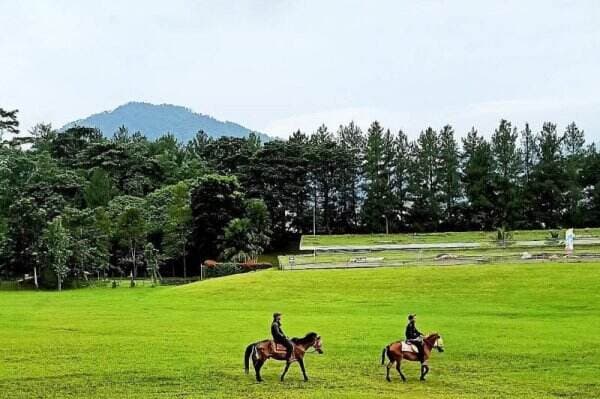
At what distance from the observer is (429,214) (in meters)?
75.1

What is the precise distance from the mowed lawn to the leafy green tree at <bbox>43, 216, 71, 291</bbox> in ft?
28.4

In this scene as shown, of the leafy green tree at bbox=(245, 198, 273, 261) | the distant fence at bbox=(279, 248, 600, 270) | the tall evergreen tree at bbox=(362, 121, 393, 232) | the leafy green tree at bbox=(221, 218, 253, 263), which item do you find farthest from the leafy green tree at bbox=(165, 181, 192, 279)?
the tall evergreen tree at bbox=(362, 121, 393, 232)

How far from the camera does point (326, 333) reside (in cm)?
2456

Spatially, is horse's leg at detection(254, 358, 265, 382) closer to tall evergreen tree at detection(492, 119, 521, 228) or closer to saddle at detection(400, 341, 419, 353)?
saddle at detection(400, 341, 419, 353)

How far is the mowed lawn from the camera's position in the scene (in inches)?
645

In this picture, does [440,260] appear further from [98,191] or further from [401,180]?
[98,191]

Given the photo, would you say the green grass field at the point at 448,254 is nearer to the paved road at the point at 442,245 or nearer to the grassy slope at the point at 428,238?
the paved road at the point at 442,245

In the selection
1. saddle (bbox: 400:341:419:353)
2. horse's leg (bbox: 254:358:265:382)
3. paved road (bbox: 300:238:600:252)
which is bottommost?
horse's leg (bbox: 254:358:265:382)

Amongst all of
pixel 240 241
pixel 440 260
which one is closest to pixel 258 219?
pixel 240 241

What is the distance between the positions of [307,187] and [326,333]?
55.0m

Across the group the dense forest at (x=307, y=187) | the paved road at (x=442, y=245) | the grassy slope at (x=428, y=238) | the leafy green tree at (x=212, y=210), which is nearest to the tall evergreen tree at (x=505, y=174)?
the dense forest at (x=307, y=187)

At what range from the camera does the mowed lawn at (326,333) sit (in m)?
16.4

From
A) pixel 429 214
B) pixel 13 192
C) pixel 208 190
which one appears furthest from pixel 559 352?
pixel 13 192

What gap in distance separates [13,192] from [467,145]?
47.9 meters
